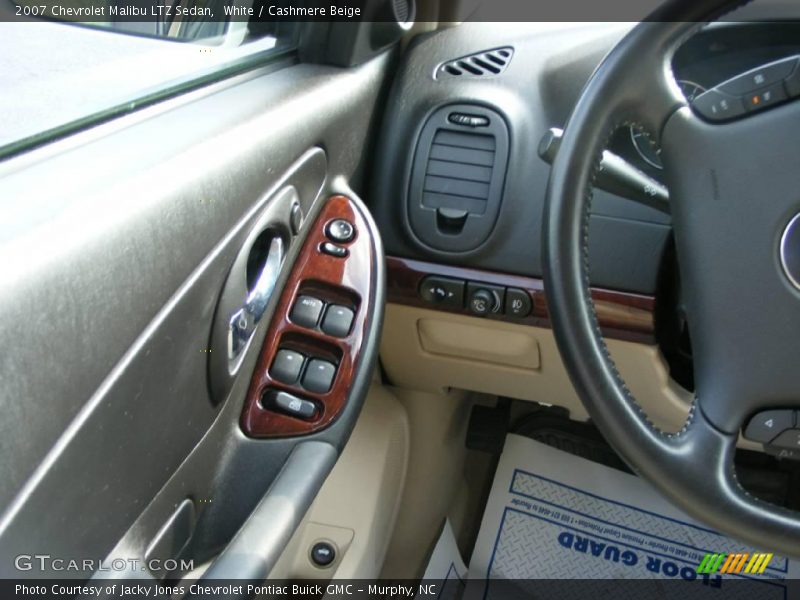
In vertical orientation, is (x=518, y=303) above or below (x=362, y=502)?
above

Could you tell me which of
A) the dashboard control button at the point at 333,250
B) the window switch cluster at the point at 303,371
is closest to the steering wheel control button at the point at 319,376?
the window switch cluster at the point at 303,371

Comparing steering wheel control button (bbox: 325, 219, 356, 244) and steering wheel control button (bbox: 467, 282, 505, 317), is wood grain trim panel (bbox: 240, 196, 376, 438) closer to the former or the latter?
steering wheel control button (bbox: 325, 219, 356, 244)

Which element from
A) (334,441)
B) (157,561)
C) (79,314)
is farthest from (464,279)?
(79,314)

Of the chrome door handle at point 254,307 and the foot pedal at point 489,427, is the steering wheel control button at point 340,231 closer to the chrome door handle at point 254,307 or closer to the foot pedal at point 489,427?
the chrome door handle at point 254,307

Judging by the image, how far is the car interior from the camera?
619 millimetres

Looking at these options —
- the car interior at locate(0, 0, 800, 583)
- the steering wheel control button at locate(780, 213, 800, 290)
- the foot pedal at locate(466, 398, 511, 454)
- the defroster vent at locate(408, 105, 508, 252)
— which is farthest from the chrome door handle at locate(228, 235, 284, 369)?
the foot pedal at locate(466, 398, 511, 454)

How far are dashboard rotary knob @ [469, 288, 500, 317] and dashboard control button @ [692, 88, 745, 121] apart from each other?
406 mm

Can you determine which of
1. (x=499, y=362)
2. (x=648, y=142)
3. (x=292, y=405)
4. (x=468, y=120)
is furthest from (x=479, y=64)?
(x=292, y=405)

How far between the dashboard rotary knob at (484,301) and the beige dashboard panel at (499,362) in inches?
1.2

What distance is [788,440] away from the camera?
0.83 meters

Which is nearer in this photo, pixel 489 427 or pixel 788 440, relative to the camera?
pixel 788 440

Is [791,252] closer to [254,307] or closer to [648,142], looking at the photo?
[648,142]

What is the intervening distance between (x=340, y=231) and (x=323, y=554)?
493mm

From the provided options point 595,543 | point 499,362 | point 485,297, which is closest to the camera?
point 485,297
